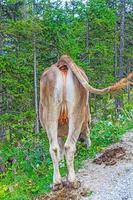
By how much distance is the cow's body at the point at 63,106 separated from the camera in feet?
25.2

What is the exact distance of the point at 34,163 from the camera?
1019 centimetres

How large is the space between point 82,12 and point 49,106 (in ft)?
84.9

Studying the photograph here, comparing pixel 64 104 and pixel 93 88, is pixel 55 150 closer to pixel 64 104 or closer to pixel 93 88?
pixel 64 104

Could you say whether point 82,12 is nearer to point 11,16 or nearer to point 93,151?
point 11,16

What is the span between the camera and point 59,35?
2392 centimetres

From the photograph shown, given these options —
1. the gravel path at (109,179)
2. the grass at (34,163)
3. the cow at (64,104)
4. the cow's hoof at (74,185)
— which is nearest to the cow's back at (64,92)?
the cow at (64,104)

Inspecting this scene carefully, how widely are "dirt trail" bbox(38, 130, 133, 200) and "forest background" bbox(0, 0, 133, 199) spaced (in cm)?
57

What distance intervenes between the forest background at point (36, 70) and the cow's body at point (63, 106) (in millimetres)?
858

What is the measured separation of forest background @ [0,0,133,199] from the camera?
10266 mm

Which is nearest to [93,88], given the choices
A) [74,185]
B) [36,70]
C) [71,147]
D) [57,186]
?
[71,147]

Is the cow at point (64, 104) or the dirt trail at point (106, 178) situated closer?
the dirt trail at point (106, 178)

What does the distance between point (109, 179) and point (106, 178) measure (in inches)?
3.8

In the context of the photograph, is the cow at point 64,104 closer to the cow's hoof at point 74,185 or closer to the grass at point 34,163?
the cow's hoof at point 74,185

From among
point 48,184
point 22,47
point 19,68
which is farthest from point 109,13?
point 48,184
